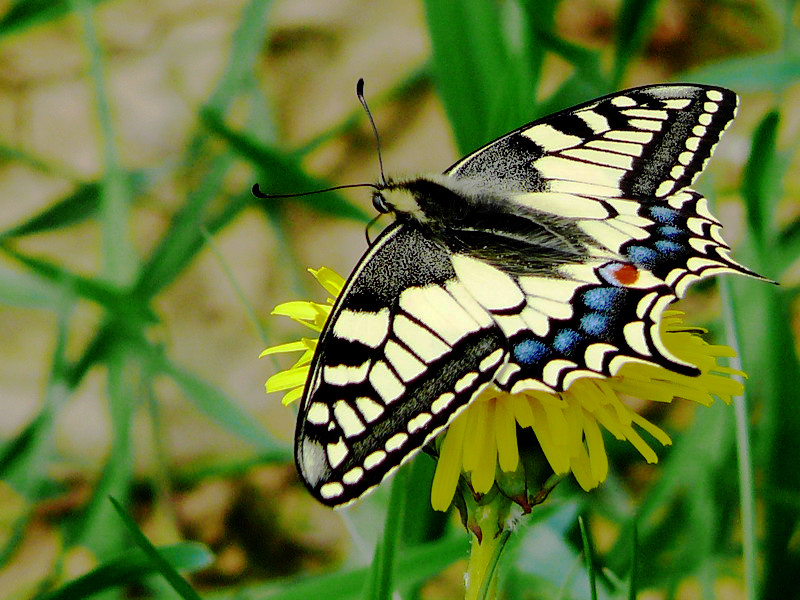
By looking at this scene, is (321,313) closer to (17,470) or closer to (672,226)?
(672,226)

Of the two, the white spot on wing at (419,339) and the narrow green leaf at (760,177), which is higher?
the white spot on wing at (419,339)

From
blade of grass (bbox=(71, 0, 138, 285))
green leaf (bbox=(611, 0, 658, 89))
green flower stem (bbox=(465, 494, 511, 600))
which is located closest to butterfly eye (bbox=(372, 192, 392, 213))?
green flower stem (bbox=(465, 494, 511, 600))

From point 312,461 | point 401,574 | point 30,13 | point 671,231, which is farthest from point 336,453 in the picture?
point 30,13

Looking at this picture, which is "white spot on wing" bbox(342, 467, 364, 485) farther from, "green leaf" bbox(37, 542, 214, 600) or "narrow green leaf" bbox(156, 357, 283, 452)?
"narrow green leaf" bbox(156, 357, 283, 452)

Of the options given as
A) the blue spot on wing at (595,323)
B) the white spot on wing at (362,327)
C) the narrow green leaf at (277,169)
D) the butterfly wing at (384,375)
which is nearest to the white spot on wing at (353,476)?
the butterfly wing at (384,375)

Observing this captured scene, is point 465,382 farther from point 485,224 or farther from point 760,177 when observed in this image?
point 760,177

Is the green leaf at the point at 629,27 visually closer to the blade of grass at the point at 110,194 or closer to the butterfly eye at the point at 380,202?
the butterfly eye at the point at 380,202
